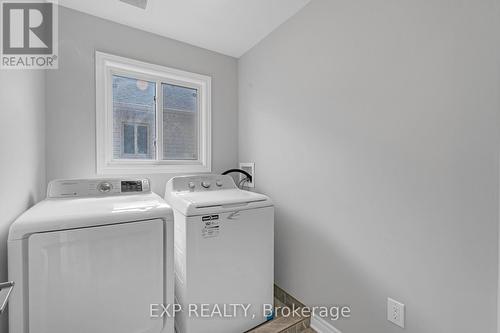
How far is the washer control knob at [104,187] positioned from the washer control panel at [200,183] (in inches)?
15.7

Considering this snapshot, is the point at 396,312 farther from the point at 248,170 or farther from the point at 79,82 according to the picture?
the point at 79,82

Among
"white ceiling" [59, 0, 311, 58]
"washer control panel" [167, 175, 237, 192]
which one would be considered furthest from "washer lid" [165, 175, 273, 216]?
"white ceiling" [59, 0, 311, 58]

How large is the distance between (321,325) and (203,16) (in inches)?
97.5

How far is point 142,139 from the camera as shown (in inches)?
83.2

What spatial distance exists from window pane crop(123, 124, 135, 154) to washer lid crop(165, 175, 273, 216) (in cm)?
61

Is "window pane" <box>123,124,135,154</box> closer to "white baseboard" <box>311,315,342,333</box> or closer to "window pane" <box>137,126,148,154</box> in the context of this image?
"window pane" <box>137,126,148,154</box>

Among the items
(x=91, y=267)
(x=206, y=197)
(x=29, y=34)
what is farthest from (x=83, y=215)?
(x=29, y=34)

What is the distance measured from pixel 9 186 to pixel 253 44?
2.10 metres

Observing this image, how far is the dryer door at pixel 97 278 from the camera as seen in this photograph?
930 millimetres

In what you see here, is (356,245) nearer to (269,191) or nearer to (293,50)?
(269,191)

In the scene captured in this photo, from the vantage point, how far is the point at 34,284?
3.02 feet

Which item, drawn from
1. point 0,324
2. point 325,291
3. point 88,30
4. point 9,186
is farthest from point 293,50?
point 0,324

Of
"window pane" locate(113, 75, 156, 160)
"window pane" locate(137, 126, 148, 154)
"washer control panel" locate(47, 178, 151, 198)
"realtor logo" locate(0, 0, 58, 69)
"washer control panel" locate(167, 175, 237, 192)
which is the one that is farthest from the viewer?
"window pane" locate(137, 126, 148, 154)

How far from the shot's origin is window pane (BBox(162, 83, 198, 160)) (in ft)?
7.33
